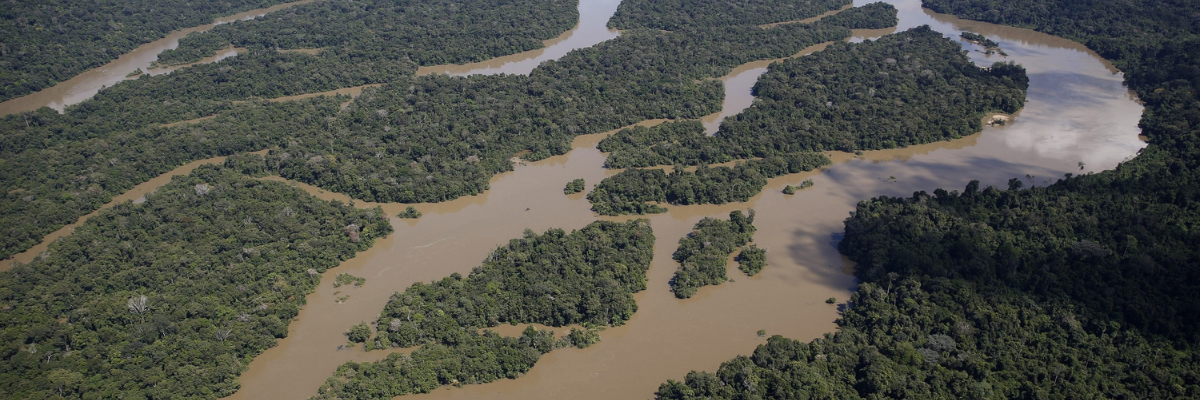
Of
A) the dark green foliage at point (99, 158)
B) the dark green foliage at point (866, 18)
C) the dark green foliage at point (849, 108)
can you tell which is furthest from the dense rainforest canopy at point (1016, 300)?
the dark green foliage at point (99, 158)

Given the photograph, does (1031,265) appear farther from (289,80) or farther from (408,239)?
(289,80)

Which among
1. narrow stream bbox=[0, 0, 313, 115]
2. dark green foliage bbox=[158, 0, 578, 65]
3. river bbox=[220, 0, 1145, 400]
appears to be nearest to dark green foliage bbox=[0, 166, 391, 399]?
river bbox=[220, 0, 1145, 400]

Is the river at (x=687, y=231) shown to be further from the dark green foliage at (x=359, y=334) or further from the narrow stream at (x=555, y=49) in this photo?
the narrow stream at (x=555, y=49)

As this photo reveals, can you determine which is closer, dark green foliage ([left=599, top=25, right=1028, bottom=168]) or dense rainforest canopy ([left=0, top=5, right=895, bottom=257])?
dense rainforest canopy ([left=0, top=5, right=895, bottom=257])

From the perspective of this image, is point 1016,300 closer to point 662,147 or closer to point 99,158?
point 662,147

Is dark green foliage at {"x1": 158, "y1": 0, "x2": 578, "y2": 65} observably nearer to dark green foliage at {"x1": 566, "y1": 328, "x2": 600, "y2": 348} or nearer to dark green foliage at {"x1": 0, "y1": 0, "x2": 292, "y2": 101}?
dark green foliage at {"x1": 0, "y1": 0, "x2": 292, "y2": 101}

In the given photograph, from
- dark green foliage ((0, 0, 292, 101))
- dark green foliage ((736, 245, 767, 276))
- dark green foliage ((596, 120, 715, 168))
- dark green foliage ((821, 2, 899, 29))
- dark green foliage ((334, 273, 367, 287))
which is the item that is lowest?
dark green foliage ((334, 273, 367, 287))
